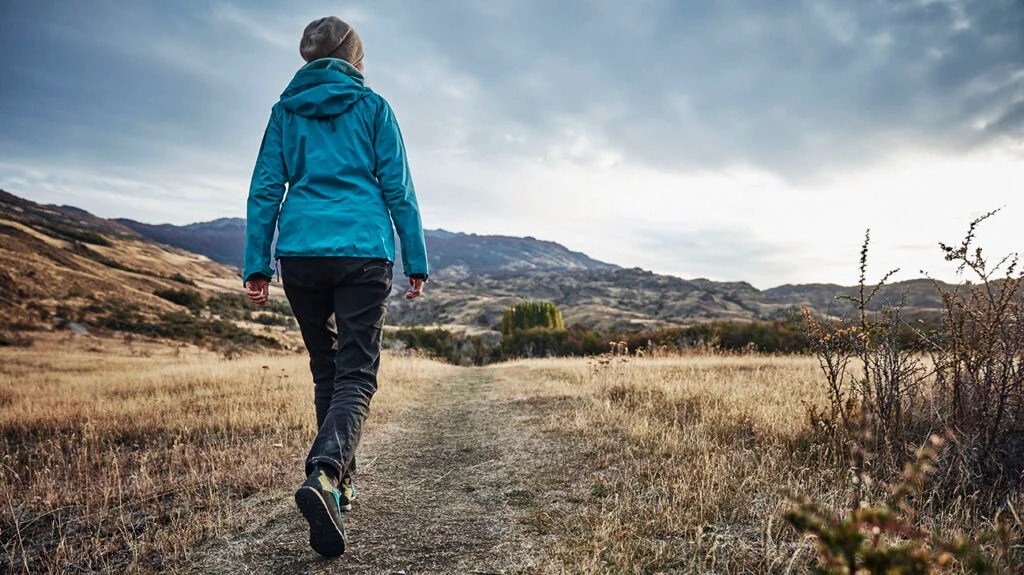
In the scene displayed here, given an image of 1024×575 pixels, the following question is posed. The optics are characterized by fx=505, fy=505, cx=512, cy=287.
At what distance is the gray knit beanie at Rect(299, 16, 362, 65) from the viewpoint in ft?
10.7

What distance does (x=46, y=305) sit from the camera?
25.1 meters

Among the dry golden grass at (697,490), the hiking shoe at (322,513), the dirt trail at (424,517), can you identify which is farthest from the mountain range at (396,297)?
the hiking shoe at (322,513)

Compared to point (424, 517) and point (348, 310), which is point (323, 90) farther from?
point (424, 517)

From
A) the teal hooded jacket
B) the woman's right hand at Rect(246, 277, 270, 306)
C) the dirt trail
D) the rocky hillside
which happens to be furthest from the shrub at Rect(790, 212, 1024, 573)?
the rocky hillside

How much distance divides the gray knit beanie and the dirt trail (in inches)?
115

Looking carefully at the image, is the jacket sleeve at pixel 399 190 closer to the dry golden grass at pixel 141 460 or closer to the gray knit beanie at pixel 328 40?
the gray knit beanie at pixel 328 40

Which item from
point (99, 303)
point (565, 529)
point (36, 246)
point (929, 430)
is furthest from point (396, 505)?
point (36, 246)

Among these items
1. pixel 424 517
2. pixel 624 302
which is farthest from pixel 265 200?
pixel 624 302

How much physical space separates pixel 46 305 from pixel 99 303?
3.49 metres

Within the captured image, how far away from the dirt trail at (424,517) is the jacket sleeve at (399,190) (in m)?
1.48

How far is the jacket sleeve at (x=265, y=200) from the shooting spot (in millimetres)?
2920

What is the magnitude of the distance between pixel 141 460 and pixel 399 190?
11.3 feet

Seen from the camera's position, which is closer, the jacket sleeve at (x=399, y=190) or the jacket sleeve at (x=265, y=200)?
the jacket sleeve at (x=265, y=200)

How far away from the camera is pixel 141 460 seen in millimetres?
4297
